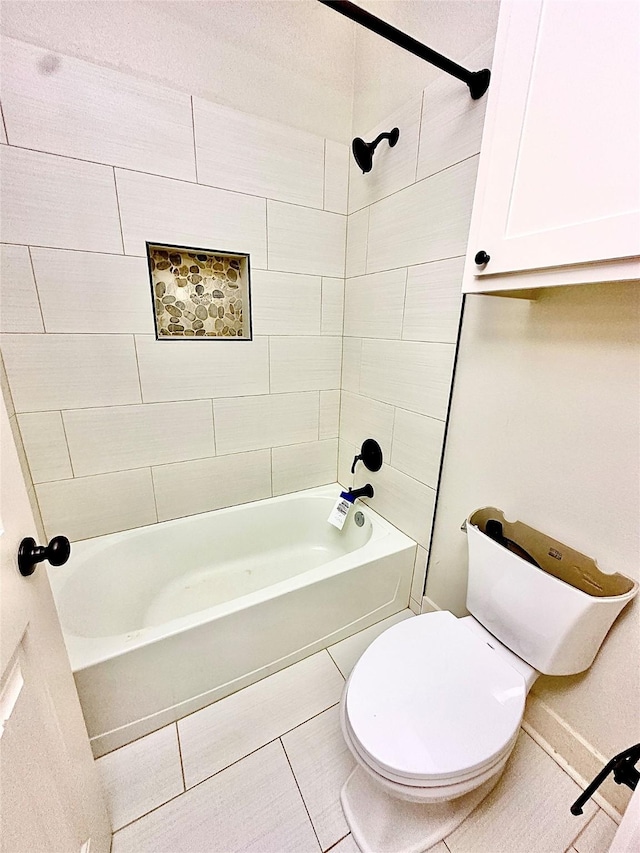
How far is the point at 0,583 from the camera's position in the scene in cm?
49

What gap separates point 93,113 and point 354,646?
7.37ft

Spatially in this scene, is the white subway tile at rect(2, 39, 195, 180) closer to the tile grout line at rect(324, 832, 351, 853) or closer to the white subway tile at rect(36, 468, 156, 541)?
the white subway tile at rect(36, 468, 156, 541)

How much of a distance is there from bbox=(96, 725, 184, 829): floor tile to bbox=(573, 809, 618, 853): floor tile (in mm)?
1133

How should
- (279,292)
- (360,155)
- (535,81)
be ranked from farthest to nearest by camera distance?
(279,292)
(360,155)
(535,81)

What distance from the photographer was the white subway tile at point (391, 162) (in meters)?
1.27

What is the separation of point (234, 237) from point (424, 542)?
1.56 meters

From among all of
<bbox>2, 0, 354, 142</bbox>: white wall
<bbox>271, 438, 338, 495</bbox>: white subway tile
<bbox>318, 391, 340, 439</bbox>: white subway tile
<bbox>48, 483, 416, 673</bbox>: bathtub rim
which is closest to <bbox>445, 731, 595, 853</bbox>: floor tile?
<bbox>48, 483, 416, 673</bbox>: bathtub rim

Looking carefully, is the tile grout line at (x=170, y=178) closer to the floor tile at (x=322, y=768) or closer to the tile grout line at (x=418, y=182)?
the tile grout line at (x=418, y=182)

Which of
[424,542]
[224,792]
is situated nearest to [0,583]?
[224,792]

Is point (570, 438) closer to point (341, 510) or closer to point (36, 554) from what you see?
point (341, 510)

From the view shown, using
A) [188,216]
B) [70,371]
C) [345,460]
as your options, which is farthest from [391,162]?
[70,371]

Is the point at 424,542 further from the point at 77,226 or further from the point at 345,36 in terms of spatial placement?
the point at 345,36

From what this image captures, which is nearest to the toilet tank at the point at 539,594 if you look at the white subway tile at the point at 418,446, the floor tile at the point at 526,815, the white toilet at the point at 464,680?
the white toilet at the point at 464,680

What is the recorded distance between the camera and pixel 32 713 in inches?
21.5
